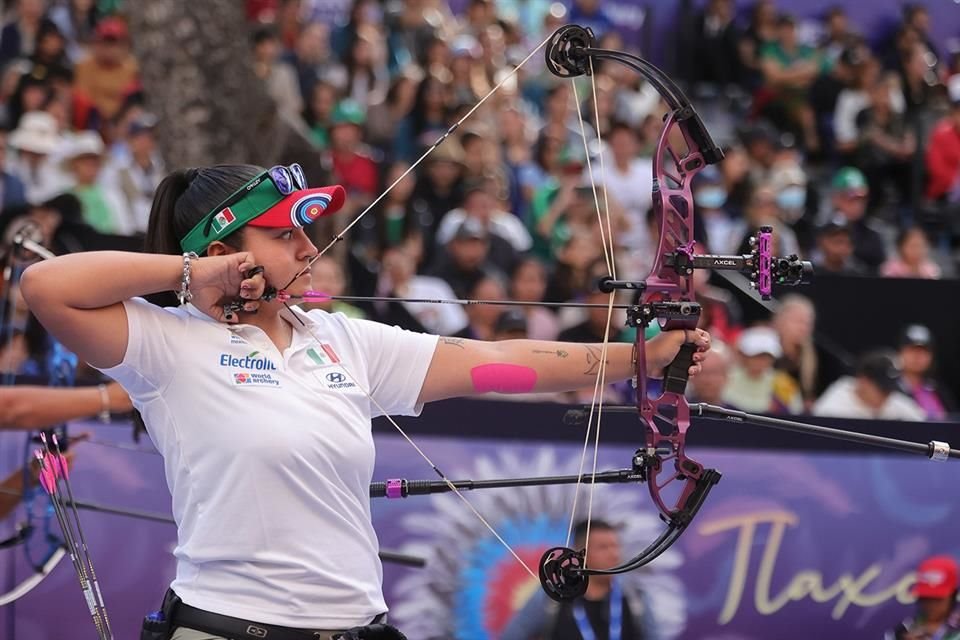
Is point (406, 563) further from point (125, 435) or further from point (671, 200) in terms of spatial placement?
point (671, 200)

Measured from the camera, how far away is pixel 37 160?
27.2 ft

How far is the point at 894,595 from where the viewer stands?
5.61 m

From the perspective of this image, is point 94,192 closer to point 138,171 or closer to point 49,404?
point 138,171

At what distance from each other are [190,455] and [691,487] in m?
1.23

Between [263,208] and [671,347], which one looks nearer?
[263,208]

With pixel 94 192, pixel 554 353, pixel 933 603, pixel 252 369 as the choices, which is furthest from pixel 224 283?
pixel 94 192

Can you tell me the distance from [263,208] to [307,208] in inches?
3.6

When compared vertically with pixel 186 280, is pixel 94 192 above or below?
above

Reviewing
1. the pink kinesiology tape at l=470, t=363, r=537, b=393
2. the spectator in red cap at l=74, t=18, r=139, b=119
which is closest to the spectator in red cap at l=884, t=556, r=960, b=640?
the pink kinesiology tape at l=470, t=363, r=537, b=393

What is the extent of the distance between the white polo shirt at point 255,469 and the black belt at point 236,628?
15 millimetres

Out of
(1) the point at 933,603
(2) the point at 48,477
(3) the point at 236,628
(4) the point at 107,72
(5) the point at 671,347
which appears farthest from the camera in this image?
(4) the point at 107,72

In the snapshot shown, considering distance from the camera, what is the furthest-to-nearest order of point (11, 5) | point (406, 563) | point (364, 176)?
1. point (11, 5)
2. point (364, 176)
3. point (406, 563)

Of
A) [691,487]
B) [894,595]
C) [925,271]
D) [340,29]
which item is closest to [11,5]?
[340,29]

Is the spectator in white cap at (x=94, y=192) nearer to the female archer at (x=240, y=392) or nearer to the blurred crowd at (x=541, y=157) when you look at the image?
the blurred crowd at (x=541, y=157)
